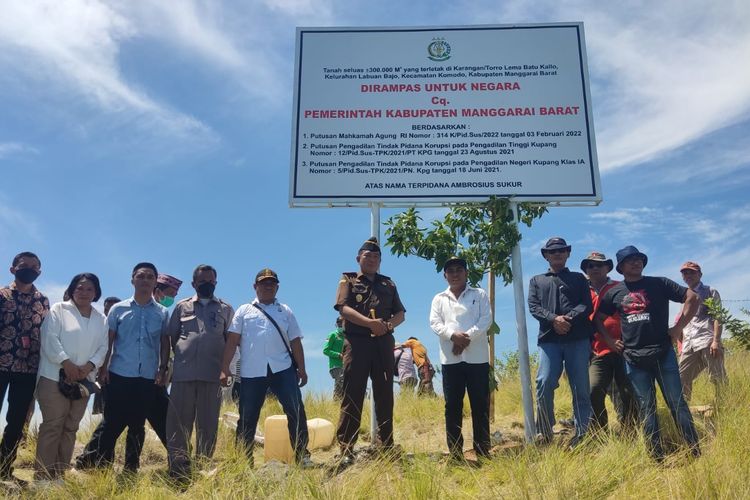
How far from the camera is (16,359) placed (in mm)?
4418

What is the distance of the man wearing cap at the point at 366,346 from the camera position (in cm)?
470

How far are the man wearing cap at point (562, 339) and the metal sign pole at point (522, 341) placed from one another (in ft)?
1.69

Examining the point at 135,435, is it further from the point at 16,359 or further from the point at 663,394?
the point at 663,394

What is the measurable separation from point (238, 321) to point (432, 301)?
175cm

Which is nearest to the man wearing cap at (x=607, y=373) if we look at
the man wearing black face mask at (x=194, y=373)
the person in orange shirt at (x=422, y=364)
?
the man wearing black face mask at (x=194, y=373)

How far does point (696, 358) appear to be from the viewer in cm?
612

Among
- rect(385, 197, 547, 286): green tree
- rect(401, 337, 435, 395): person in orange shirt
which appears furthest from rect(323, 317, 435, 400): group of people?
rect(385, 197, 547, 286): green tree

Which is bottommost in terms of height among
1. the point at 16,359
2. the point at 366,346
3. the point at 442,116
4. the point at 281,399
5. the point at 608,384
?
the point at 281,399

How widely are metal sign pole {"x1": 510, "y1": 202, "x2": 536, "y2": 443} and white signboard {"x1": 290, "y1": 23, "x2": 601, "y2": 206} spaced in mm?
656

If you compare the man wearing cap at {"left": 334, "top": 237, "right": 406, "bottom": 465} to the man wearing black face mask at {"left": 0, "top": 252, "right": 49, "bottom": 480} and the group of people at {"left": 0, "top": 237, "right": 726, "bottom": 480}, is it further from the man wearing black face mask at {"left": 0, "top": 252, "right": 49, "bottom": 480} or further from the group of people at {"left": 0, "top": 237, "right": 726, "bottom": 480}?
the man wearing black face mask at {"left": 0, "top": 252, "right": 49, "bottom": 480}

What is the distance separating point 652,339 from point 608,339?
0.41 m

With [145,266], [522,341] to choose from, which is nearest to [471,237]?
[522,341]

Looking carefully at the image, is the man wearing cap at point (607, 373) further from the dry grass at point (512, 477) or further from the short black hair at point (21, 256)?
the short black hair at point (21, 256)

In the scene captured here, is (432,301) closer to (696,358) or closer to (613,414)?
(613,414)
